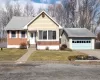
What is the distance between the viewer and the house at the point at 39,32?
3434 centimetres

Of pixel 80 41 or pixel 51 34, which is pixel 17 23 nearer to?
pixel 51 34

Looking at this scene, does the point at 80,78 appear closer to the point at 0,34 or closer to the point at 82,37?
the point at 82,37

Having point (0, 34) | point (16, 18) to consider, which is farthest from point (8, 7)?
point (16, 18)

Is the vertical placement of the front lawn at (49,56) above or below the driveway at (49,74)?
above

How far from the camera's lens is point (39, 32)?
34.5 metres

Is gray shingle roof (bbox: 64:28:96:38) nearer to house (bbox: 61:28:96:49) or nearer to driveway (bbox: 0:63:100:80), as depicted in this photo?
house (bbox: 61:28:96:49)

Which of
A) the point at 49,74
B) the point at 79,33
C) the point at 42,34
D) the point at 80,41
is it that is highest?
the point at 79,33

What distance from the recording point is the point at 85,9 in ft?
204

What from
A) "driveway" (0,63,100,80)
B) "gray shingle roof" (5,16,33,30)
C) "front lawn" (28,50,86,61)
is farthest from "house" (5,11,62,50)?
"driveway" (0,63,100,80)

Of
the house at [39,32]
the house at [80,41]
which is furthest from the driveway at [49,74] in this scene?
the house at [80,41]

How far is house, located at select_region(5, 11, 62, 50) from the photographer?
34344 mm

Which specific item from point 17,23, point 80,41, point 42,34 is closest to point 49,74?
point 42,34

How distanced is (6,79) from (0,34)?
7422cm

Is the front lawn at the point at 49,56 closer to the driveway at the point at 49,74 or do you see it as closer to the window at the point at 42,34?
the driveway at the point at 49,74
